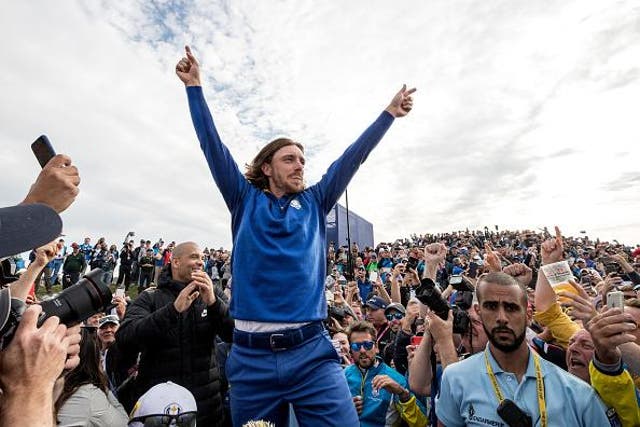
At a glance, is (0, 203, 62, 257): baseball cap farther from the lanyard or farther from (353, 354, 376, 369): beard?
(353, 354, 376, 369): beard

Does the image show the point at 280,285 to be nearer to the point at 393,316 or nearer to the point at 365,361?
the point at 365,361

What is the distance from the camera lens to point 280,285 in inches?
87.2

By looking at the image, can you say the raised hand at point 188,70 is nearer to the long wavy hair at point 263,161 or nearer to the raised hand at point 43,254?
the long wavy hair at point 263,161

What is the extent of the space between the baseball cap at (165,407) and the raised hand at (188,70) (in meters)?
2.02

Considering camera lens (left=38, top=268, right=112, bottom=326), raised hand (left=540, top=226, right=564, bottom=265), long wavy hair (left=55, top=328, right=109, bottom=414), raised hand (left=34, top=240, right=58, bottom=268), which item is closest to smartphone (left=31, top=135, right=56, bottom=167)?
camera lens (left=38, top=268, right=112, bottom=326)

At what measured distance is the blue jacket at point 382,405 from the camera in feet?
13.6

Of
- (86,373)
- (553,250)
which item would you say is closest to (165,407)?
(86,373)

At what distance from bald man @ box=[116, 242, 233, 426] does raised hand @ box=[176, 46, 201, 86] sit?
1479mm

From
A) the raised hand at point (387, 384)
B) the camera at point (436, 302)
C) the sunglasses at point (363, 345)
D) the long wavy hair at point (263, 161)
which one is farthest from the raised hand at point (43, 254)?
the sunglasses at point (363, 345)

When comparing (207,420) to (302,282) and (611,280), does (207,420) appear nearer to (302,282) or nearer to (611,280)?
(302,282)

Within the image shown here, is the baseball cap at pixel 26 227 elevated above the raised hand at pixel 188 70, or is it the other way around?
the raised hand at pixel 188 70

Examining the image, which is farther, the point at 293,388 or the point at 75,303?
the point at 293,388

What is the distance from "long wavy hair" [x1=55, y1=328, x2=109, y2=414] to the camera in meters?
2.78

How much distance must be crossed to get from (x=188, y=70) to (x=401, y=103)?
1.37m
